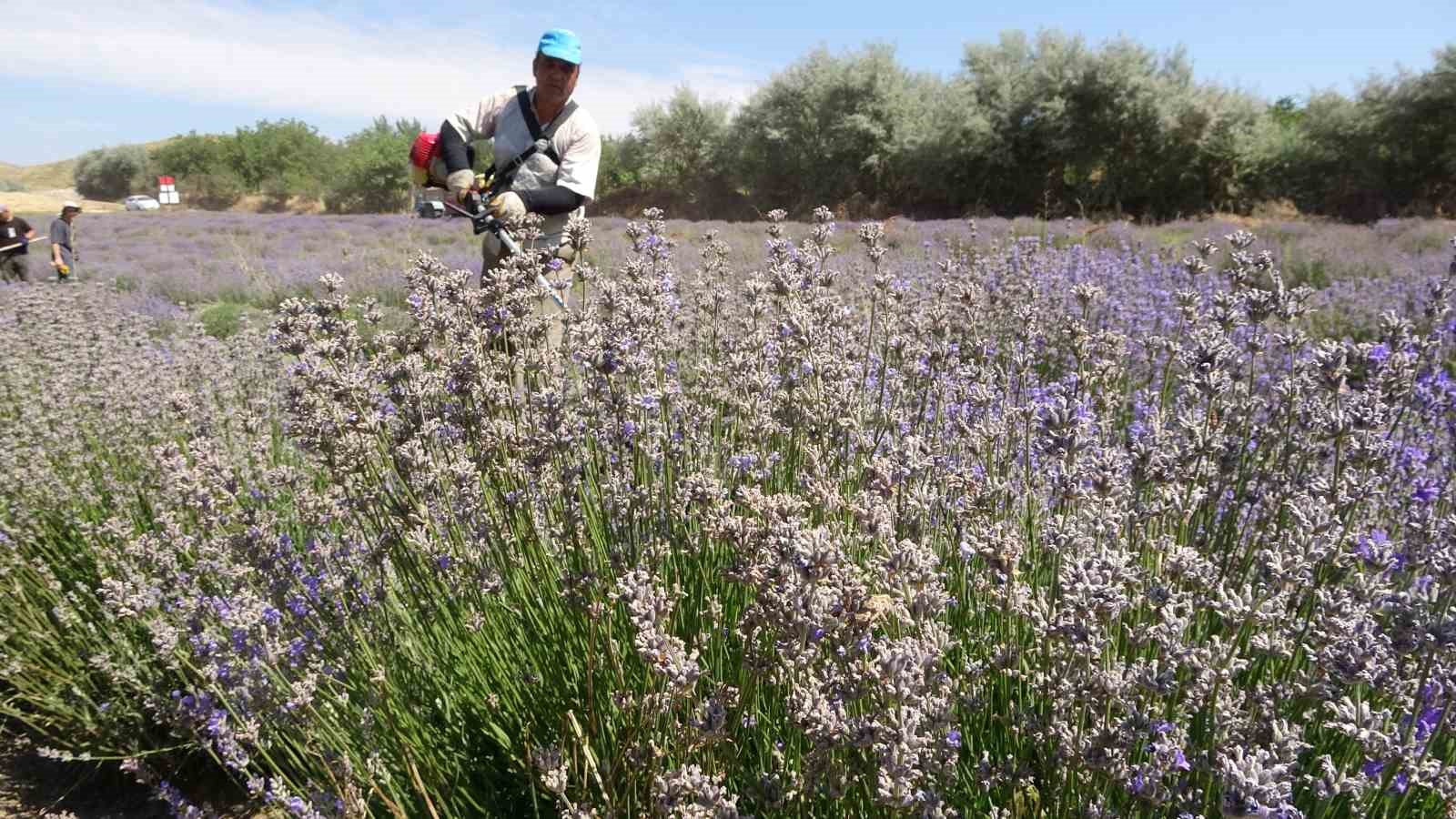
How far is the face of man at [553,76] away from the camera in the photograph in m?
4.21

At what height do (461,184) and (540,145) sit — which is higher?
(540,145)

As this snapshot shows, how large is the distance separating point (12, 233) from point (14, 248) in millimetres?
300

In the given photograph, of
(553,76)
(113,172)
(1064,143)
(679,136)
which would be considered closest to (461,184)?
(553,76)

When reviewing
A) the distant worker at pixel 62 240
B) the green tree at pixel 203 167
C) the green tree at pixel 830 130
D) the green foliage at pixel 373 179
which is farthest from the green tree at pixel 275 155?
the distant worker at pixel 62 240

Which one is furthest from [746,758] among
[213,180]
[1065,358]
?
[213,180]

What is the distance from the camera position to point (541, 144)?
14.3ft

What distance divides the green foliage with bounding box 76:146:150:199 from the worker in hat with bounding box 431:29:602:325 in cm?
8294

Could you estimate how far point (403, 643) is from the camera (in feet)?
7.21

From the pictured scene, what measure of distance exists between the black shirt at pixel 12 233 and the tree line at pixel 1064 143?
635 inches

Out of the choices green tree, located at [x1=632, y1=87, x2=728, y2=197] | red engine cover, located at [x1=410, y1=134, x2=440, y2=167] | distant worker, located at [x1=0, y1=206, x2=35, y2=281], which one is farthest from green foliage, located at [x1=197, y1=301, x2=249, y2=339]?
green tree, located at [x1=632, y1=87, x2=728, y2=197]

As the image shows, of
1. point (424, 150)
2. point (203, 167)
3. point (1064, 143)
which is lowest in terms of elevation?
Result: point (424, 150)

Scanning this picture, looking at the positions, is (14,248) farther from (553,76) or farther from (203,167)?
(203,167)

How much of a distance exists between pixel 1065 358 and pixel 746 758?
4.73 m

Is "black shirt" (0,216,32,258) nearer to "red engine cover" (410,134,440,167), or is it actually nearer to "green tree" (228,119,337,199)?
"red engine cover" (410,134,440,167)
